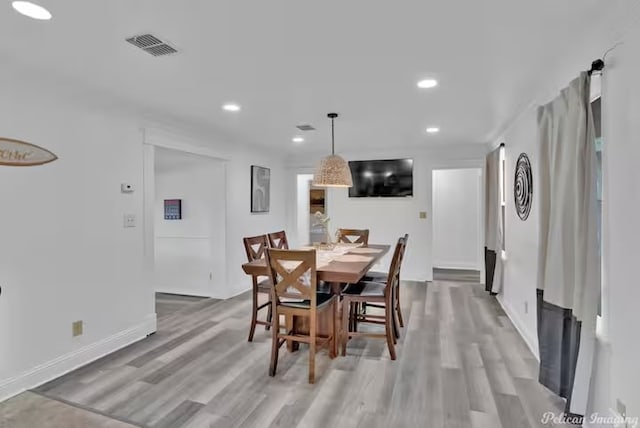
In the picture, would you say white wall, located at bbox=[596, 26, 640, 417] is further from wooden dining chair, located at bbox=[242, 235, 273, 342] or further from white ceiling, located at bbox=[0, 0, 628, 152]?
wooden dining chair, located at bbox=[242, 235, 273, 342]

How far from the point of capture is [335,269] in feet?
9.20

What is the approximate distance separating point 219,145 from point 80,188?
6.85ft

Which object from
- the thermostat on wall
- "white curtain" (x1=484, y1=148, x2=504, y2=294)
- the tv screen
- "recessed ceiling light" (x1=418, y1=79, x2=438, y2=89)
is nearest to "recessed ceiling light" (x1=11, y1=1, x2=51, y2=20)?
"recessed ceiling light" (x1=418, y1=79, x2=438, y2=89)

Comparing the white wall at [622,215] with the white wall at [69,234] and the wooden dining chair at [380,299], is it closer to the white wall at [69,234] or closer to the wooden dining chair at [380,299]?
the wooden dining chair at [380,299]

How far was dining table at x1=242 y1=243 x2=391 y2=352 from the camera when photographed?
2.71 metres

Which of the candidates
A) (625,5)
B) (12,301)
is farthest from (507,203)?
(12,301)

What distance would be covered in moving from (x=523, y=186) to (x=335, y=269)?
2.13 metres

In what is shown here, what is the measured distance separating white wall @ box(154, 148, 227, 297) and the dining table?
1889mm

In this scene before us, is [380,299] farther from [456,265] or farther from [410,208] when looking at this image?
[456,265]

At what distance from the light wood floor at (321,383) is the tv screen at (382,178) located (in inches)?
110

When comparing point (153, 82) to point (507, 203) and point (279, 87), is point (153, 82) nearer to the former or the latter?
point (279, 87)

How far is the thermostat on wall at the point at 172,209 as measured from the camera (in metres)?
5.19

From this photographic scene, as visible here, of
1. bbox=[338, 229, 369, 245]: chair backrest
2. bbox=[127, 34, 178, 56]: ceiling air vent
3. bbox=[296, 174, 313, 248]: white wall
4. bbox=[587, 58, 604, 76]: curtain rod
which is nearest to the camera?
bbox=[587, 58, 604, 76]: curtain rod

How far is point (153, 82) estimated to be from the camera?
9.10 ft
